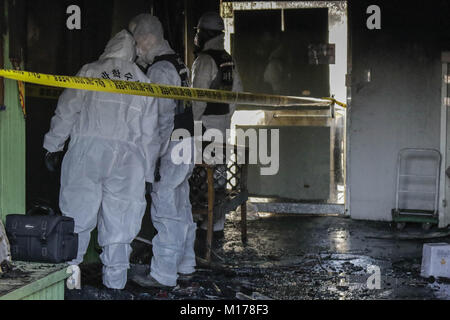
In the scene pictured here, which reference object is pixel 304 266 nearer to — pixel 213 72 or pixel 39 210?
pixel 213 72

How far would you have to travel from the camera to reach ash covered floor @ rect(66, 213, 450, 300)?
4270 millimetres

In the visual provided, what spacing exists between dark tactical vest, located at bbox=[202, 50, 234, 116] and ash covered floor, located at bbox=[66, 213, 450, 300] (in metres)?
1.34

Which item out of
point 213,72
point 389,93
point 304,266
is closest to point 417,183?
point 389,93

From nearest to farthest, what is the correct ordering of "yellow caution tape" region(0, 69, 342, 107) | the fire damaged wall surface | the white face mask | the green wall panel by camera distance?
"yellow caution tape" region(0, 69, 342, 107) → the green wall panel → the white face mask → the fire damaged wall surface

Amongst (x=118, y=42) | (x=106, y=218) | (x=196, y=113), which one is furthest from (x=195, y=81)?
(x=106, y=218)

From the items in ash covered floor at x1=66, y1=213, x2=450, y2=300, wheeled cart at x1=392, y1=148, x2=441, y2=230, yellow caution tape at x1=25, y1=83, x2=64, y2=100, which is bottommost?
ash covered floor at x1=66, y1=213, x2=450, y2=300

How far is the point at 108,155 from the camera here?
3990mm

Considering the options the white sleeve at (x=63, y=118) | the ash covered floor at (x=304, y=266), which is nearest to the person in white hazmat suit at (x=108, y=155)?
the white sleeve at (x=63, y=118)

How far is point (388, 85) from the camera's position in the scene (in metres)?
7.61

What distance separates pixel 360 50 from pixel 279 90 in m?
1.20

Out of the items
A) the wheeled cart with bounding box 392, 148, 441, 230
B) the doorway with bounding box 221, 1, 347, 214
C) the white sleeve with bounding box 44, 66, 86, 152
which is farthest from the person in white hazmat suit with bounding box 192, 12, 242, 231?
the wheeled cart with bounding box 392, 148, 441, 230

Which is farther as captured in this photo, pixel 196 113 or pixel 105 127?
pixel 196 113

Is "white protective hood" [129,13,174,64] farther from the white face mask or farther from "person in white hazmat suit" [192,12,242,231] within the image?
"person in white hazmat suit" [192,12,242,231]
